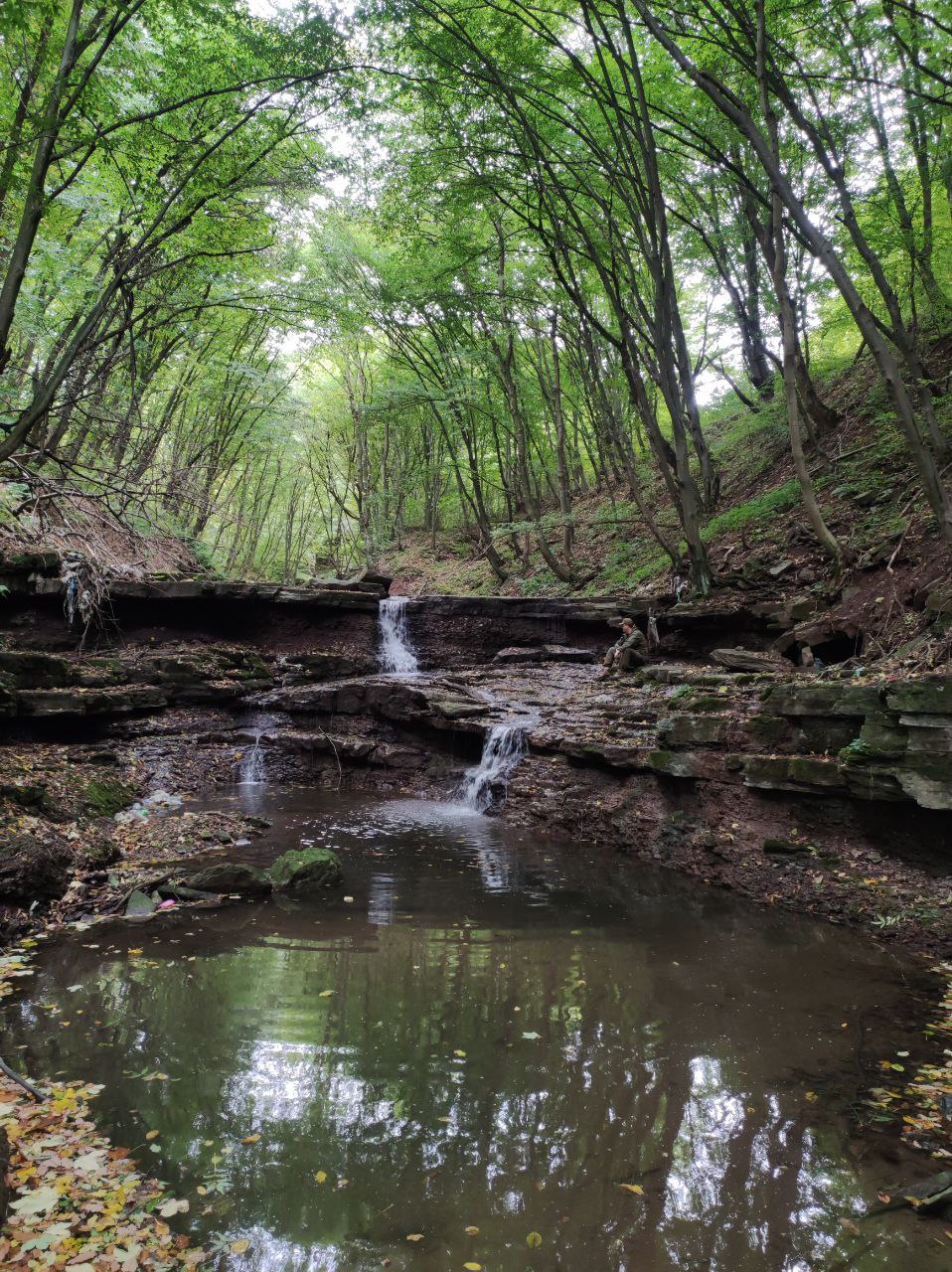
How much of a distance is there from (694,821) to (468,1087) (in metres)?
4.61

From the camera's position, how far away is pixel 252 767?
36.4ft

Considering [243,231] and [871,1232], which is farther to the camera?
[243,231]

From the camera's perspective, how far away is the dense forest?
507 cm

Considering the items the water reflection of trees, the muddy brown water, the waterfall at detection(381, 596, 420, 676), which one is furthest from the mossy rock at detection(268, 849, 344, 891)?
the waterfall at detection(381, 596, 420, 676)

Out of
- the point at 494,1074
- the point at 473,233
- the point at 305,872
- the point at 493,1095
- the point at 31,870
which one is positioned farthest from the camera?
the point at 473,233

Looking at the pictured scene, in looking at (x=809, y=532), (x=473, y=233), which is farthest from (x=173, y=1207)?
(x=473, y=233)

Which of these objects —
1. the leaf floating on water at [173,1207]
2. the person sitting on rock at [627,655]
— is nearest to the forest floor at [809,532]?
the person sitting on rock at [627,655]

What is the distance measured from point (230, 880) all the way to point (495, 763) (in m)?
4.65

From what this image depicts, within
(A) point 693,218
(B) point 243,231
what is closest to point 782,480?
(A) point 693,218

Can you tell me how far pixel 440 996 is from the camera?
428 cm

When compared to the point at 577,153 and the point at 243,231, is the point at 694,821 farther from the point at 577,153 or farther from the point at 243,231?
the point at 577,153

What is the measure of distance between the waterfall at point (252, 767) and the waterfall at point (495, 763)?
138 inches

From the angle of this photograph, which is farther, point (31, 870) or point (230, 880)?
point (230, 880)

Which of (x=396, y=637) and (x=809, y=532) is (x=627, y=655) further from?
(x=396, y=637)
